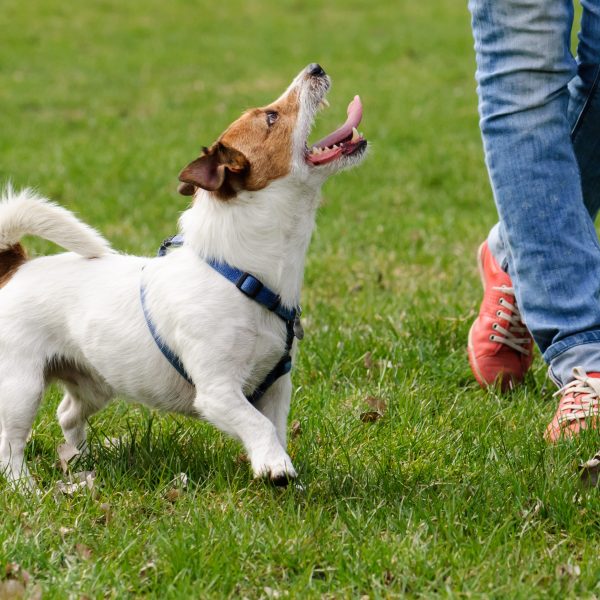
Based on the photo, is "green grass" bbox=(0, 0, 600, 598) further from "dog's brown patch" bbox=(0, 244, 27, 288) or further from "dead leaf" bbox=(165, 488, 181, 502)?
"dog's brown patch" bbox=(0, 244, 27, 288)

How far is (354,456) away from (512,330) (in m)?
1.15

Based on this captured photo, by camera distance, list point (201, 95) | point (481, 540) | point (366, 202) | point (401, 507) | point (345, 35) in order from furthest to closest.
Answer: point (345, 35) → point (201, 95) → point (366, 202) → point (401, 507) → point (481, 540)

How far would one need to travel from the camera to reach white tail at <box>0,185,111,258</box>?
3666 mm

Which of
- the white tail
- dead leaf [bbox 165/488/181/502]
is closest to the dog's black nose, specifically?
the white tail

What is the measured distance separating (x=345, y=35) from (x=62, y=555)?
51.6 feet

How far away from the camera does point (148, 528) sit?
9.71 ft

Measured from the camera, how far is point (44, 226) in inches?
146

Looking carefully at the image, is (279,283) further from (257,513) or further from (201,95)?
(201,95)

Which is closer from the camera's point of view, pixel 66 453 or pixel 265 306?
pixel 265 306

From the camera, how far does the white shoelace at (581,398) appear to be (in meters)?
3.55

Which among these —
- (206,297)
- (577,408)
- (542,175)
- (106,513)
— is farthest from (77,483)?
(542,175)

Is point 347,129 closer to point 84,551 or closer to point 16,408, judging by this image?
point 16,408

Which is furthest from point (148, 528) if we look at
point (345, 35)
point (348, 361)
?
point (345, 35)

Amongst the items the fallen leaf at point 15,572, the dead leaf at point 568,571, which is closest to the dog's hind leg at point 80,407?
the fallen leaf at point 15,572
